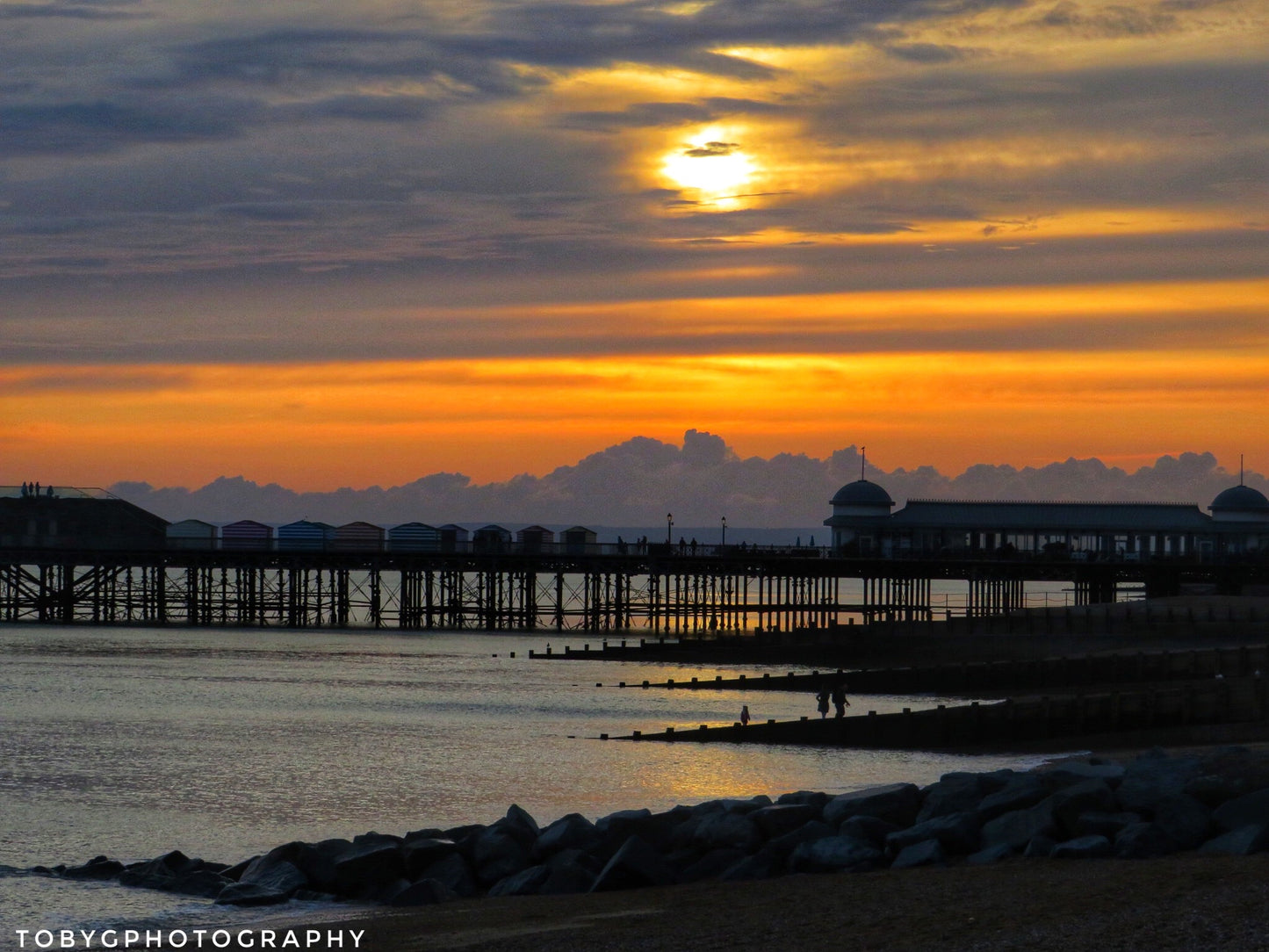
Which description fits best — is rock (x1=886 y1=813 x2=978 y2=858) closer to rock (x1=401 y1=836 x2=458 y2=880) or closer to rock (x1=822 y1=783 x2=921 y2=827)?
rock (x1=822 y1=783 x2=921 y2=827)

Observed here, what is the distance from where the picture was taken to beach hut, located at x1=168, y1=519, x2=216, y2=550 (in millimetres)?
97188

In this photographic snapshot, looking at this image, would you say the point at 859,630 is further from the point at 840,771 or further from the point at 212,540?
the point at 212,540

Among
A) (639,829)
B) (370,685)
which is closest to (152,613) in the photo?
(370,685)

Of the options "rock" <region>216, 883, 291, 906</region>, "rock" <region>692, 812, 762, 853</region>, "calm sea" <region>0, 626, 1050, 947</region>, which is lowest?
"calm sea" <region>0, 626, 1050, 947</region>

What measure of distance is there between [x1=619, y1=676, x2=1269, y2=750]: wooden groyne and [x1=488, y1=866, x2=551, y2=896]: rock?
15732 mm

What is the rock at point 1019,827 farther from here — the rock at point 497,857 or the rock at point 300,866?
the rock at point 300,866

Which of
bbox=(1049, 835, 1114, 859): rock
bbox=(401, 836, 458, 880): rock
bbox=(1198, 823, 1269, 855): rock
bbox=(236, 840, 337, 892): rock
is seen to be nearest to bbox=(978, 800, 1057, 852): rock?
bbox=(1049, 835, 1114, 859): rock

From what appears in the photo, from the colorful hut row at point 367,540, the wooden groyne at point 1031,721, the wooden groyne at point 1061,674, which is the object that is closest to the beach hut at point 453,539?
the colorful hut row at point 367,540

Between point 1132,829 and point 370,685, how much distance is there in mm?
42368

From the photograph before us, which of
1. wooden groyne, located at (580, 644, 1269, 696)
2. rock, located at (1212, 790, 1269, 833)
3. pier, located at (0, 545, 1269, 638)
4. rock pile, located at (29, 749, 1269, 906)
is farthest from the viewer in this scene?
pier, located at (0, 545, 1269, 638)

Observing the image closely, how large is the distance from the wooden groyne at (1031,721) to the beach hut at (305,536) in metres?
63.1

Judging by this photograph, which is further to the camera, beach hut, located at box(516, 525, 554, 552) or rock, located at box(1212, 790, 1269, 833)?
beach hut, located at box(516, 525, 554, 552)

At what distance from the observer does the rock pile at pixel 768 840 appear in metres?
19.2

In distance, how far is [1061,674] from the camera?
157ft
